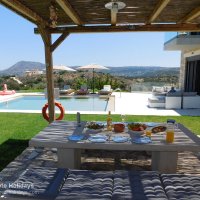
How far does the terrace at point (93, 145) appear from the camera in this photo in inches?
116

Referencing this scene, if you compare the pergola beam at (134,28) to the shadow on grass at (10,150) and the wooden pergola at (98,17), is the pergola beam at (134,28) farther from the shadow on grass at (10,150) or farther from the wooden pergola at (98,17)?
the shadow on grass at (10,150)

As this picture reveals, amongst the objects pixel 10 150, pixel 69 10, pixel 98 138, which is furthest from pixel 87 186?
pixel 69 10

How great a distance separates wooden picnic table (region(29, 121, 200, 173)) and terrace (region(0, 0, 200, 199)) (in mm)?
17

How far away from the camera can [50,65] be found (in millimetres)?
7031

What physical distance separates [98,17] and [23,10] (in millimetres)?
1964

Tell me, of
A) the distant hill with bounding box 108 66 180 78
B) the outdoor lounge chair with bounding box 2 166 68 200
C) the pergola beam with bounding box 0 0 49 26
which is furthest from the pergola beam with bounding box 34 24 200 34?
the distant hill with bounding box 108 66 180 78

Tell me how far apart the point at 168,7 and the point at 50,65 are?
354 cm

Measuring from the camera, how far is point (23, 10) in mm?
5215

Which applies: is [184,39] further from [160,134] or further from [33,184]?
[33,184]

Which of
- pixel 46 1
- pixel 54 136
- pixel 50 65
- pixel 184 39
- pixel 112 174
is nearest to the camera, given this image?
pixel 112 174

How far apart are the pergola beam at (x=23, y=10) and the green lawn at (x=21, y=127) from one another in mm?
3160

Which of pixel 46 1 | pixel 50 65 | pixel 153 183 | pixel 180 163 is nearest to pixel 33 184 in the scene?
pixel 153 183

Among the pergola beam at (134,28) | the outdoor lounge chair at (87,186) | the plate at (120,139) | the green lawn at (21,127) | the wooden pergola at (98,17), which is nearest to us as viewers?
the outdoor lounge chair at (87,186)

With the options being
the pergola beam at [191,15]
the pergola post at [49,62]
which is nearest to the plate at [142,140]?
the pergola beam at [191,15]
